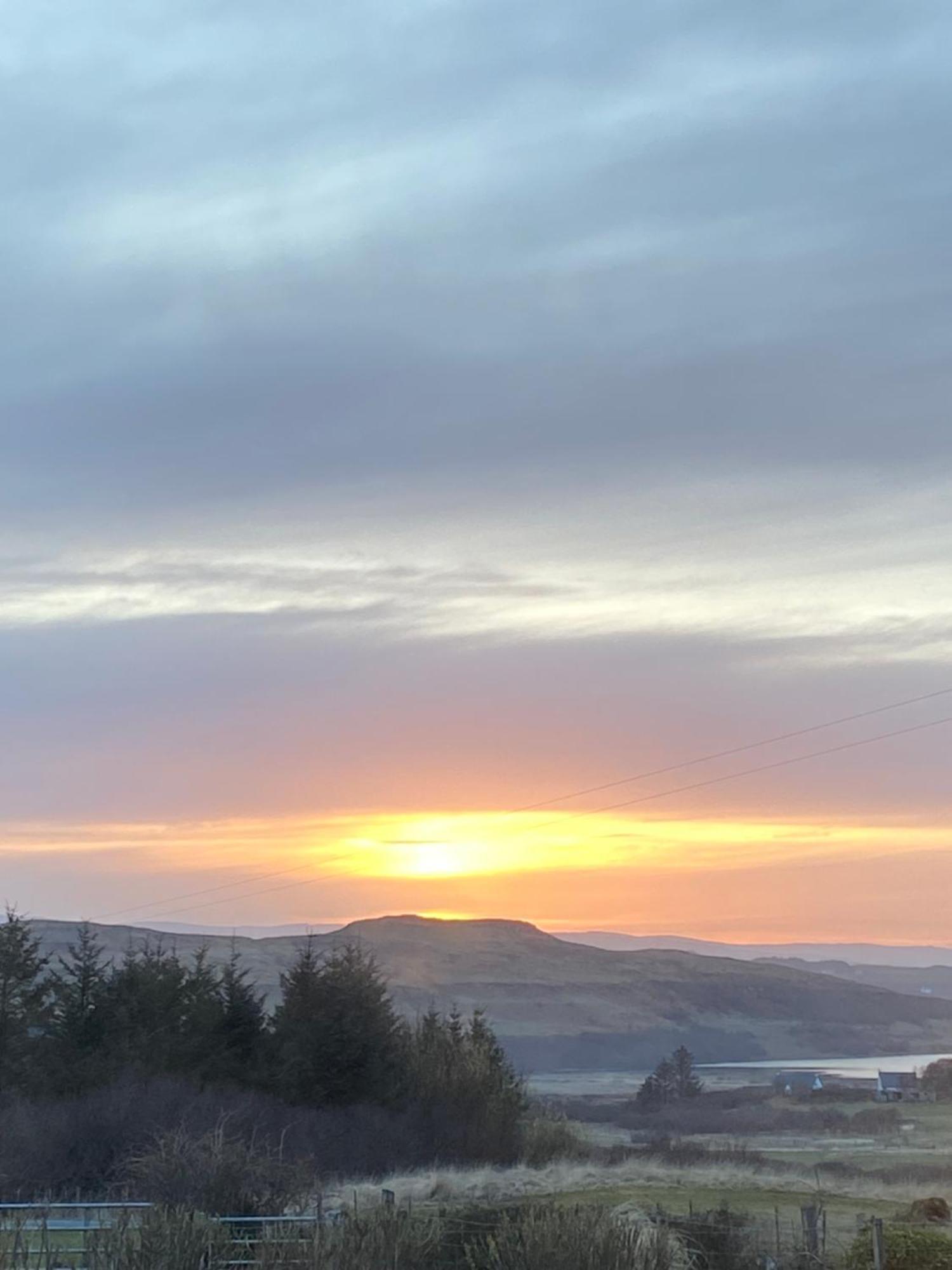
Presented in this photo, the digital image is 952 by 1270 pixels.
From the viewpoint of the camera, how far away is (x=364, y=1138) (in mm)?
53312

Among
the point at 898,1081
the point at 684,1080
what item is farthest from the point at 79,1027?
the point at 898,1081

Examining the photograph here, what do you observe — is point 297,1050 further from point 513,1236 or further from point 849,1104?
point 849,1104

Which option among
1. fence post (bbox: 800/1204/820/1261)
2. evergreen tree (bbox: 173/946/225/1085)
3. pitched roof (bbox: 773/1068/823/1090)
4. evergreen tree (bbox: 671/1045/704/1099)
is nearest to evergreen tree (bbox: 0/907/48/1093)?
evergreen tree (bbox: 173/946/225/1085)

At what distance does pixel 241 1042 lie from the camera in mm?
59875

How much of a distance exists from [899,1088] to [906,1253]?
102 metres

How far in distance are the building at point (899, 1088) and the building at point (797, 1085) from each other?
5.35m

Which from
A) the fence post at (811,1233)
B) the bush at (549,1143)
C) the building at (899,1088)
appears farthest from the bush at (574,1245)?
the building at (899,1088)

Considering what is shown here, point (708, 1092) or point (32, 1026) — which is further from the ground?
point (32, 1026)

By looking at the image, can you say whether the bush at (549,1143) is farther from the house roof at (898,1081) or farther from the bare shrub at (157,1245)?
the house roof at (898,1081)

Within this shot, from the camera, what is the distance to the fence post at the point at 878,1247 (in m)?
22.4

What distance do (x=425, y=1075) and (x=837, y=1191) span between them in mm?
19631

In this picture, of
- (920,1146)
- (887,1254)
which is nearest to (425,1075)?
(920,1146)

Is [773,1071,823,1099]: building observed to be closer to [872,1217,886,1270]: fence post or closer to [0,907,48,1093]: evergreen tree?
[0,907,48,1093]: evergreen tree

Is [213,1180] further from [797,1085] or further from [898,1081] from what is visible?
[797,1085]
